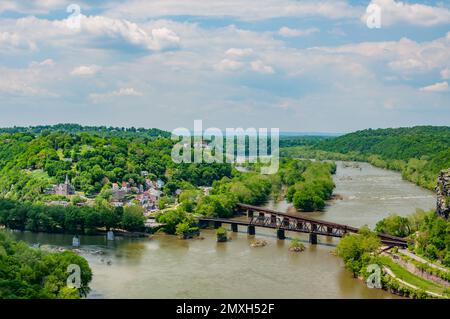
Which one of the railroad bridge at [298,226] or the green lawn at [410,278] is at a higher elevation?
the railroad bridge at [298,226]

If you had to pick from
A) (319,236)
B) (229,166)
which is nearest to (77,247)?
(319,236)

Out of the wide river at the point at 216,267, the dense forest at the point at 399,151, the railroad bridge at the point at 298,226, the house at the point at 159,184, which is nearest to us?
the wide river at the point at 216,267

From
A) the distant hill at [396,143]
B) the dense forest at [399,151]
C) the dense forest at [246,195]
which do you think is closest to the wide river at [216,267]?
the dense forest at [246,195]

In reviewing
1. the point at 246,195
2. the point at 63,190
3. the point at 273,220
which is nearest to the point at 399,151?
the point at 246,195

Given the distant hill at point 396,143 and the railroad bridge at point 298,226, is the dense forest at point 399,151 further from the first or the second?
the railroad bridge at point 298,226

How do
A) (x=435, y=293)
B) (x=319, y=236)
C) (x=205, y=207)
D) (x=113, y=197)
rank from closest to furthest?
1. (x=435, y=293)
2. (x=319, y=236)
3. (x=205, y=207)
4. (x=113, y=197)
